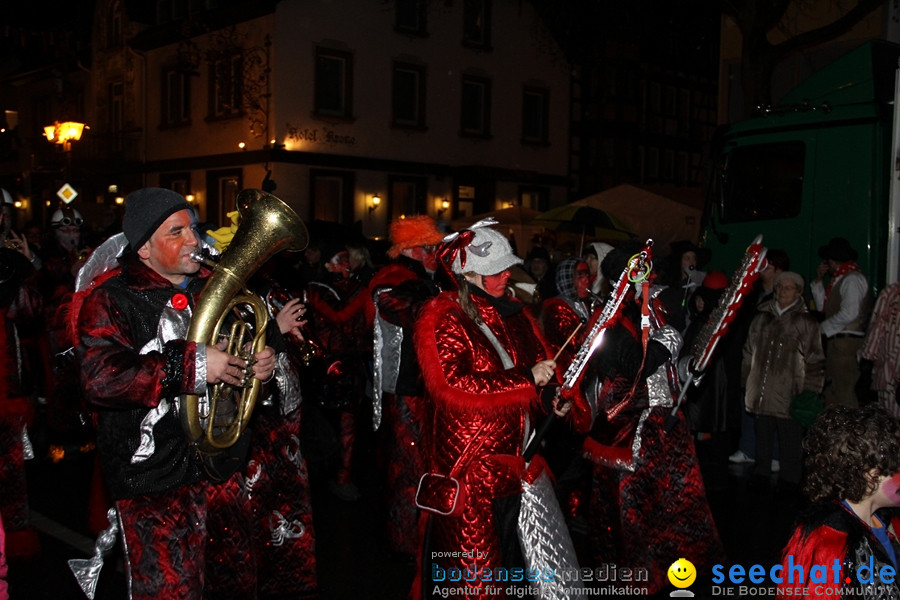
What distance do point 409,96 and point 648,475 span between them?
20955 millimetres

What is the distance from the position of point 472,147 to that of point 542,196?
11.0ft

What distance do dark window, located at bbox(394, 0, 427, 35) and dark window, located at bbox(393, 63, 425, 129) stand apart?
99cm

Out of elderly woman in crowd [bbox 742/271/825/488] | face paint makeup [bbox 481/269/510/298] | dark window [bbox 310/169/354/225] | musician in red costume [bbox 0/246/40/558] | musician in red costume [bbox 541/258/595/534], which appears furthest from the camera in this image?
dark window [bbox 310/169/354/225]

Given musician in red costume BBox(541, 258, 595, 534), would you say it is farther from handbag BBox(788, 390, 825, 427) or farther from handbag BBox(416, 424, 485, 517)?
handbag BBox(788, 390, 825, 427)

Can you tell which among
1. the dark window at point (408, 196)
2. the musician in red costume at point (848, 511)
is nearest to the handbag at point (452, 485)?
the musician in red costume at point (848, 511)

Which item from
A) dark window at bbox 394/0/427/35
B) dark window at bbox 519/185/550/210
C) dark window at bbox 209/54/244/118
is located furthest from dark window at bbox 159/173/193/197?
dark window at bbox 519/185/550/210

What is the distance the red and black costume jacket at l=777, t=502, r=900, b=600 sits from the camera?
259 cm

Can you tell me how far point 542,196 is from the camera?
28.1 meters

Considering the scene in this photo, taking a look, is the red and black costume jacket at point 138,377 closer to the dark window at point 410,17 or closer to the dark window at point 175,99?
the dark window at point 410,17

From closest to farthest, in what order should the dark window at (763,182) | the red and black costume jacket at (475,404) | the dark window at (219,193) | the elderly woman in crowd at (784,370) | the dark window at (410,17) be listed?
the red and black costume jacket at (475,404), the elderly woman in crowd at (784,370), the dark window at (763,182), the dark window at (219,193), the dark window at (410,17)

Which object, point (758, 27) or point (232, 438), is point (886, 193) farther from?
point (232, 438)

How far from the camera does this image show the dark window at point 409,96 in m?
24.3

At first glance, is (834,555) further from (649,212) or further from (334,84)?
(334,84)

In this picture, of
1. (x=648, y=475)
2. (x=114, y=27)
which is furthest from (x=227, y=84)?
(x=648, y=475)
